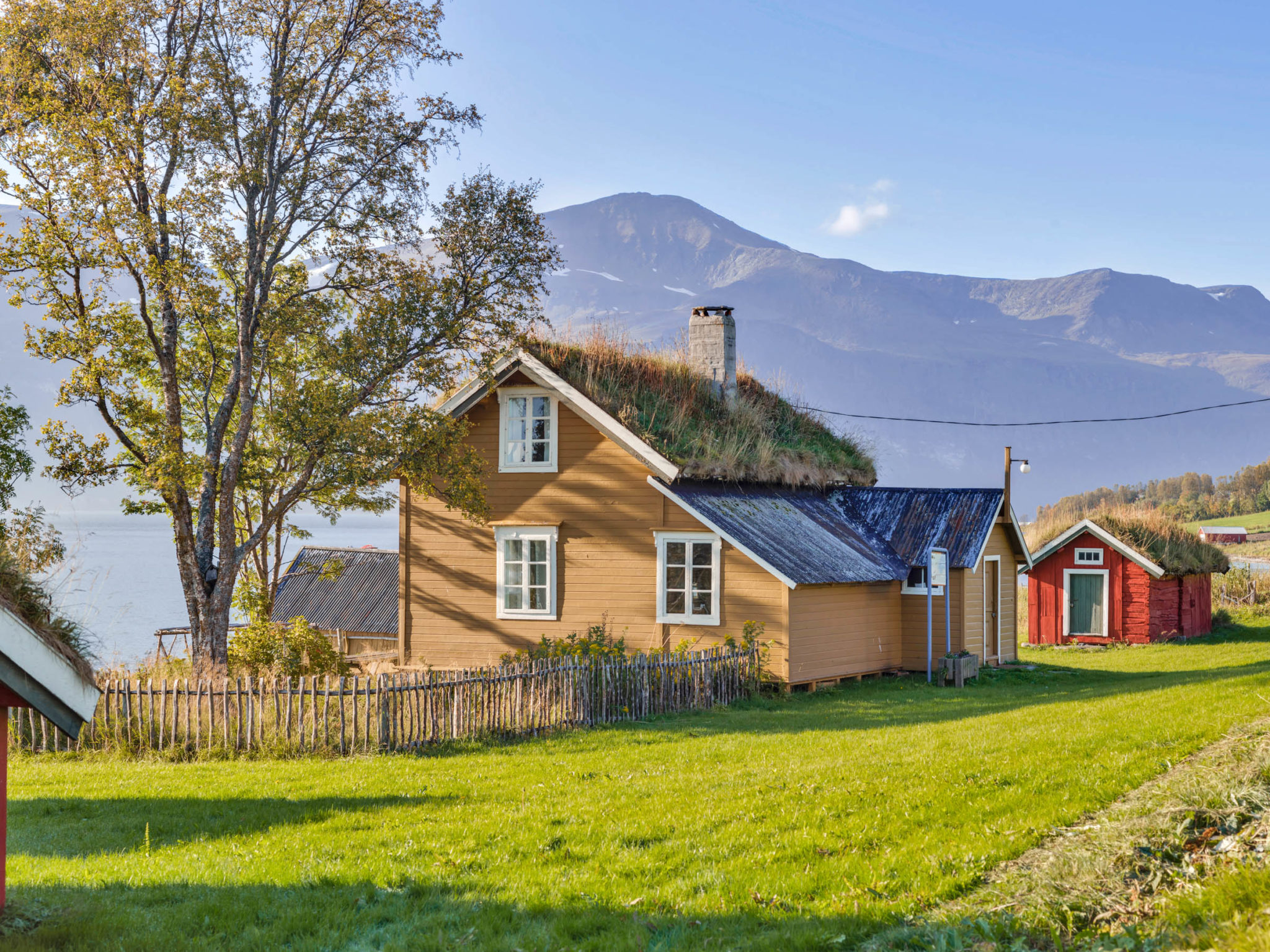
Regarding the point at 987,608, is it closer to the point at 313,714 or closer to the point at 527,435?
the point at 527,435

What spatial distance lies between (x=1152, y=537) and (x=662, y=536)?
21.4 meters

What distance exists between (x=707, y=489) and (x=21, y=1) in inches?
613

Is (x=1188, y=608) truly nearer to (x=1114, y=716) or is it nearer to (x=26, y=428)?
(x=1114, y=716)

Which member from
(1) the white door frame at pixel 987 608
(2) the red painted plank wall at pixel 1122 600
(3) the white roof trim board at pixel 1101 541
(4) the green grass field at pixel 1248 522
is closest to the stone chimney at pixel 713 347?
(1) the white door frame at pixel 987 608

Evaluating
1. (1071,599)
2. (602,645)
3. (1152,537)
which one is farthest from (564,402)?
(1152,537)

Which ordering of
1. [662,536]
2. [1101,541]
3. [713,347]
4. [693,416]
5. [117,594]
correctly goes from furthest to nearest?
[117,594] < [1101,541] < [713,347] < [693,416] < [662,536]

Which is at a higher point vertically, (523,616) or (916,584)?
(916,584)

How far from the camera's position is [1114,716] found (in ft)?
51.8

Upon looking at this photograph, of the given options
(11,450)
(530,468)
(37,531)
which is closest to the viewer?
(11,450)

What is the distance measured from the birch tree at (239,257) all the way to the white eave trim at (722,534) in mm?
3798

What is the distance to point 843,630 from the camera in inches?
933

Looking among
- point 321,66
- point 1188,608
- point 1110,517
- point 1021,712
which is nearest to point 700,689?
point 1021,712

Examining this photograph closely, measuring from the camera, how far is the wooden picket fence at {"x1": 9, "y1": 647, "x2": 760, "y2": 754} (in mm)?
14812

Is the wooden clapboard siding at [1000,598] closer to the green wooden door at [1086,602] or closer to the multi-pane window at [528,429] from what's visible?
the green wooden door at [1086,602]
